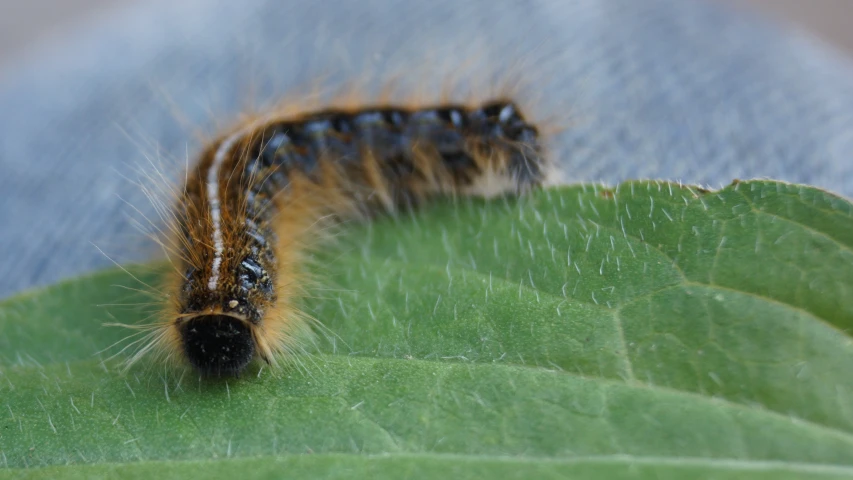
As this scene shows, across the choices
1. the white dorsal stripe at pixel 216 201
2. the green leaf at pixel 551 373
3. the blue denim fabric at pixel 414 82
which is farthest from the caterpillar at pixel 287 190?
the blue denim fabric at pixel 414 82

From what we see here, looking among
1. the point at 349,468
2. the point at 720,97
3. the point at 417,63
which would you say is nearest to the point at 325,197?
the point at 417,63

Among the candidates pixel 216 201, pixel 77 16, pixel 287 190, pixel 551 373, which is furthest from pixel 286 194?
pixel 77 16

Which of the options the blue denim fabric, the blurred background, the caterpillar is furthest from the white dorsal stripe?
the blurred background

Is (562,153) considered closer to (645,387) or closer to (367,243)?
(367,243)

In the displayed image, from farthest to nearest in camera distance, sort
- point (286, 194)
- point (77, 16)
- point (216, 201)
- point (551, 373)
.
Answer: point (77, 16) → point (286, 194) → point (216, 201) → point (551, 373)

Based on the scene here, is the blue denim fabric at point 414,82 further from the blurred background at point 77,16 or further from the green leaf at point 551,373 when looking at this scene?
the blurred background at point 77,16

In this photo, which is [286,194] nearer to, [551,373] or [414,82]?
[414,82]

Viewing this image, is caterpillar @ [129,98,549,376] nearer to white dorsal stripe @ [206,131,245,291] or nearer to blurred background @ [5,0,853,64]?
white dorsal stripe @ [206,131,245,291]
